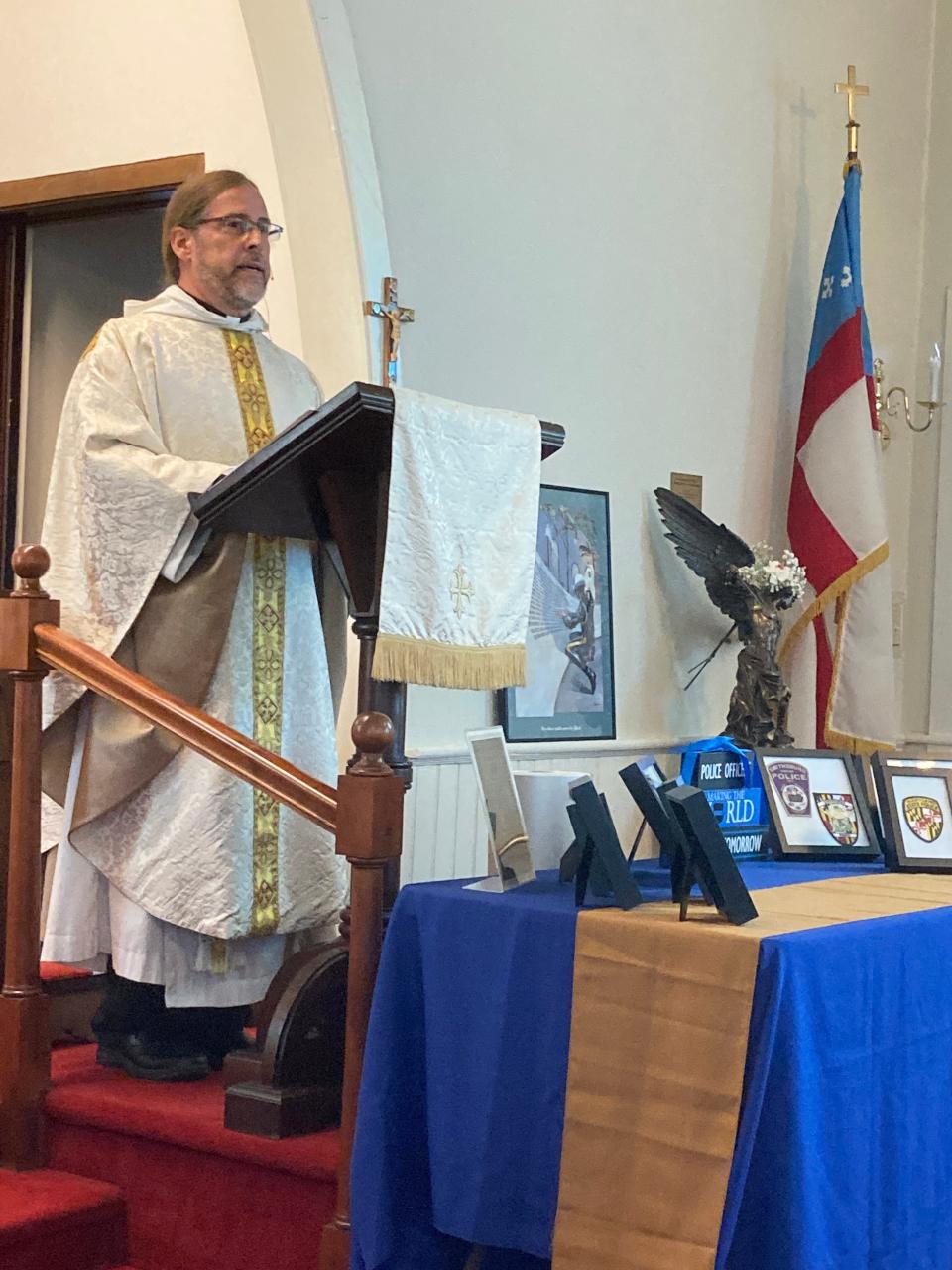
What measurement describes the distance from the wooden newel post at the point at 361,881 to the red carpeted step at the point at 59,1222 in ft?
1.73

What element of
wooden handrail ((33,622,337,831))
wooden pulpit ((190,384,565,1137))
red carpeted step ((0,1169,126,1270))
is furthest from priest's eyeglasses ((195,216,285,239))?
red carpeted step ((0,1169,126,1270))

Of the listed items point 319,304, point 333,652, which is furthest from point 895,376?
point 333,652

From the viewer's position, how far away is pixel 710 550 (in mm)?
5664

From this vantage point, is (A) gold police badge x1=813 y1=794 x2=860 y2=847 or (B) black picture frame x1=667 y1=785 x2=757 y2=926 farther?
(A) gold police badge x1=813 y1=794 x2=860 y2=847

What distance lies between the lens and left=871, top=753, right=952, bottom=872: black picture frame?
9.47 feet

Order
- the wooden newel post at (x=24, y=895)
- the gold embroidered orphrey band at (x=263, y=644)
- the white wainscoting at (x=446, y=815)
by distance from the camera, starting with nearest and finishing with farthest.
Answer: the wooden newel post at (x=24, y=895)
the gold embroidered orphrey band at (x=263, y=644)
the white wainscoting at (x=446, y=815)

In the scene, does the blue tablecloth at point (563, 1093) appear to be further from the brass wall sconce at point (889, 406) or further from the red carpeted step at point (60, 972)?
the brass wall sconce at point (889, 406)

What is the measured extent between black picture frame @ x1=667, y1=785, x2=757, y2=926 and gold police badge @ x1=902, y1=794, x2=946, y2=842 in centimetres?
80

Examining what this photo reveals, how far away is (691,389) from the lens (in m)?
5.86

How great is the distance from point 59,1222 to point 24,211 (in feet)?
11.9

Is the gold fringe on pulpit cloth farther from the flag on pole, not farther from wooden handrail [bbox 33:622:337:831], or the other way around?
the flag on pole

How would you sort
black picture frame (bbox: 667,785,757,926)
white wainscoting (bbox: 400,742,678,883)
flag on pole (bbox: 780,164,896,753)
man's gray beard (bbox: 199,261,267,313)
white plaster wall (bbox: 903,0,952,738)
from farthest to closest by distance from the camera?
white plaster wall (bbox: 903,0,952,738) < flag on pole (bbox: 780,164,896,753) < white wainscoting (bbox: 400,742,678,883) < man's gray beard (bbox: 199,261,267,313) < black picture frame (bbox: 667,785,757,926)

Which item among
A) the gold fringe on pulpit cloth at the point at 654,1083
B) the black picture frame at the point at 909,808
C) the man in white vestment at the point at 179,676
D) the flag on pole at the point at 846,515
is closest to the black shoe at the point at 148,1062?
the man in white vestment at the point at 179,676

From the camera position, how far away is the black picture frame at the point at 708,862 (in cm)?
218
